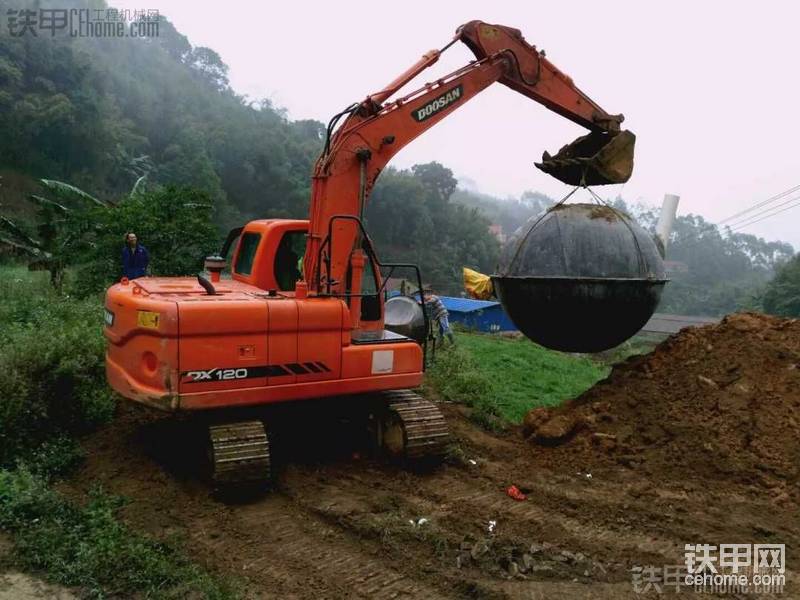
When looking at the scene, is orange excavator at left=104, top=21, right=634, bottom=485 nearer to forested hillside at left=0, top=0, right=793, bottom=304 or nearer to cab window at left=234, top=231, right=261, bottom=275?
cab window at left=234, top=231, right=261, bottom=275

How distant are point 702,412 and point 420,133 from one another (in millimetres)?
3560

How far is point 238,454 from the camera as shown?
5.11m

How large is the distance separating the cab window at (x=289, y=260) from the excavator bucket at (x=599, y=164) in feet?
7.90

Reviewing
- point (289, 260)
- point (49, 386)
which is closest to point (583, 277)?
point (289, 260)

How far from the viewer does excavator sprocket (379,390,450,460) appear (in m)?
5.87

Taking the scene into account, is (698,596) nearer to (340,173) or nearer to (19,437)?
(340,173)

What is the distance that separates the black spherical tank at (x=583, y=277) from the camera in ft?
18.2

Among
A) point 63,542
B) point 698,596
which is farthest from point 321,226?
point 698,596

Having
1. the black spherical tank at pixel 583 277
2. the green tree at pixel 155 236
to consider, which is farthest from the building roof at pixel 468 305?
the black spherical tank at pixel 583 277

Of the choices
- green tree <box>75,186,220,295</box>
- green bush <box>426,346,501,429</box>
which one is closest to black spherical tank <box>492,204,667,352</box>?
green bush <box>426,346,501,429</box>

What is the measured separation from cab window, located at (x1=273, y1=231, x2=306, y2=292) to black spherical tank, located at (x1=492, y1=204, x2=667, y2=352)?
6.36ft

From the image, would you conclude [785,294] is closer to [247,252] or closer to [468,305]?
[468,305]

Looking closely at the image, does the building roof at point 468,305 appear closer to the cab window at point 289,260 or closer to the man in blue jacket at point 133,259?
the man in blue jacket at point 133,259

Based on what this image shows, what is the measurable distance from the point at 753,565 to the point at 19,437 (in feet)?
17.9
